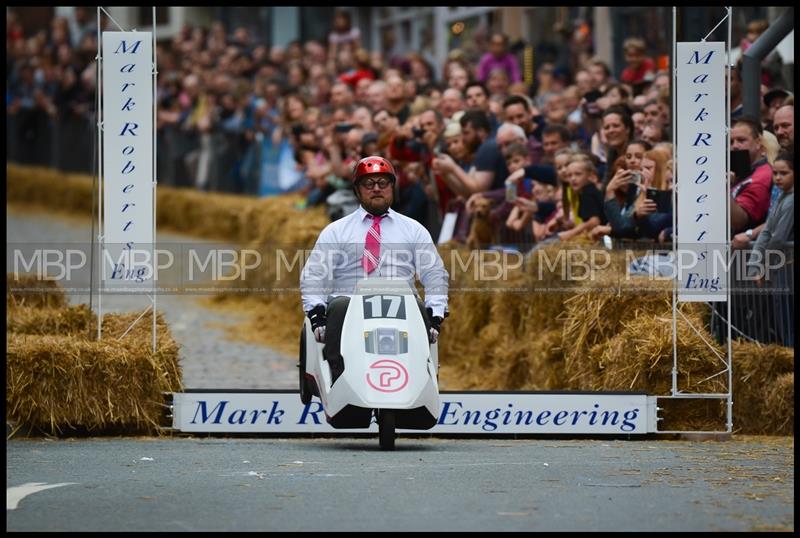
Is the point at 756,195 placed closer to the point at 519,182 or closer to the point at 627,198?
the point at 627,198

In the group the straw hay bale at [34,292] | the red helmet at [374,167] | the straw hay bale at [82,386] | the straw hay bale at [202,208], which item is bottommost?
the straw hay bale at [82,386]

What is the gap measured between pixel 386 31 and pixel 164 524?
1120 inches

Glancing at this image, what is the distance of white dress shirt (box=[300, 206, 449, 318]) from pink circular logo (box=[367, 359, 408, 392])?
725 mm

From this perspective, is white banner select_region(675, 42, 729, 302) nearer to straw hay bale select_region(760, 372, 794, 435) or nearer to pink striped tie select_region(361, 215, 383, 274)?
straw hay bale select_region(760, 372, 794, 435)

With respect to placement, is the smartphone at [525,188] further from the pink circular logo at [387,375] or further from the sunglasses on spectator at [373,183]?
the pink circular logo at [387,375]

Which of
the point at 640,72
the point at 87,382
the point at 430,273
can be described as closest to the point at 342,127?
the point at 640,72

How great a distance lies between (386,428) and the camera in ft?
39.7

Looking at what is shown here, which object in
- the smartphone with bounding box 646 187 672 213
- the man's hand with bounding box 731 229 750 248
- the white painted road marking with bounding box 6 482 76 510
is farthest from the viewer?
the smartphone with bounding box 646 187 672 213

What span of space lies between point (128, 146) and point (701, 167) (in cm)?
410

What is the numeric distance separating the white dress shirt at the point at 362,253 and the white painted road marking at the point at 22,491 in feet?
9.01

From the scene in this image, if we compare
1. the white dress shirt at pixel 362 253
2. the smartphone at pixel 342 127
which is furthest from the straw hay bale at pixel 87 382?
the smartphone at pixel 342 127

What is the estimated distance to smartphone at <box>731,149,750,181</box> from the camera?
15.0m

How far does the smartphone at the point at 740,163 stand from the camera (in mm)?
14984

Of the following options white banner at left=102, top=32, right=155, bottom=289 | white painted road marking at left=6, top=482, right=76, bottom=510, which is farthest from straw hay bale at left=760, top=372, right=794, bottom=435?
white painted road marking at left=6, top=482, right=76, bottom=510
